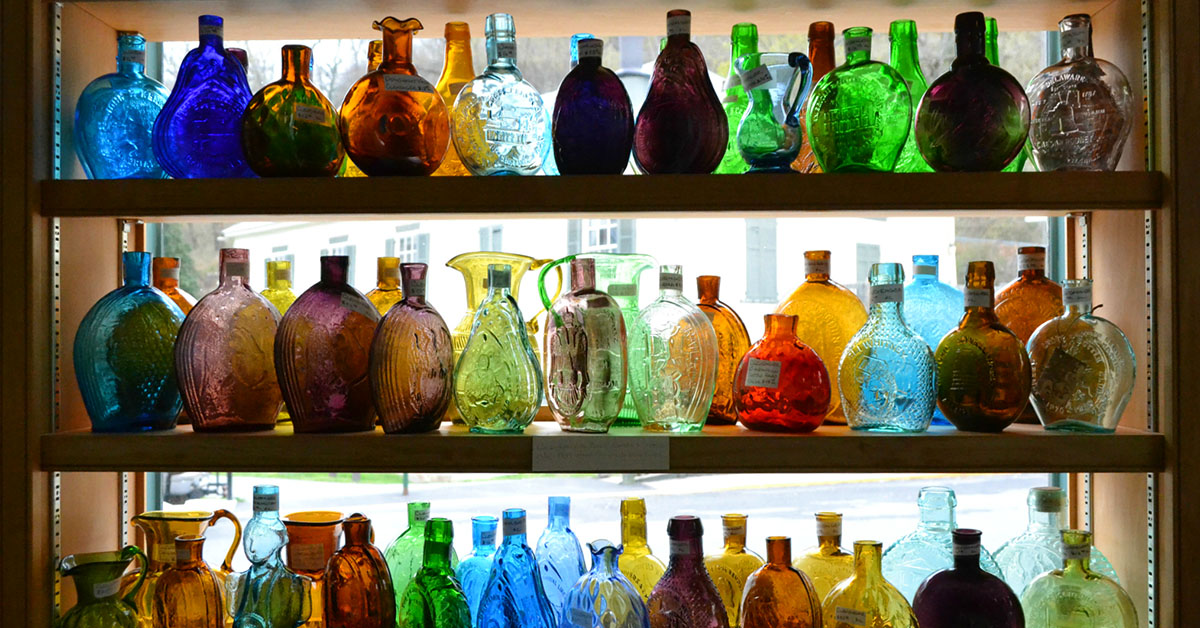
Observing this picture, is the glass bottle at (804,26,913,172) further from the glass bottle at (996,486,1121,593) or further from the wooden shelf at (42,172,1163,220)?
the glass bottle at (996,486,1121,593)

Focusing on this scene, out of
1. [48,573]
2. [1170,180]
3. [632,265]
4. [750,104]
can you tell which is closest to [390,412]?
[632,265]

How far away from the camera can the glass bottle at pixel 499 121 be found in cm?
145

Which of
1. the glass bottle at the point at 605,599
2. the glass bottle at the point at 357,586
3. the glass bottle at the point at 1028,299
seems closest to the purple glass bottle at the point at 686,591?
the glass bottle at the point at 605,599

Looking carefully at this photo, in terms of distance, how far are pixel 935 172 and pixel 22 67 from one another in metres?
1.36

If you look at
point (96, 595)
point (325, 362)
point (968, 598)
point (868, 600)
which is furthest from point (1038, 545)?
point (96, 595)

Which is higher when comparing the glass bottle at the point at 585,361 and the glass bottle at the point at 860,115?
the glass bottle at the point at 860,115

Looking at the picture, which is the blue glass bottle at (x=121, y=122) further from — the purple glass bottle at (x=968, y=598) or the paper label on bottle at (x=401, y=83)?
the purple glass bottle at (x=968, y=598)

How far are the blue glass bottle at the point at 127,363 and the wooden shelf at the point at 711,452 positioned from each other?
0.20 metres

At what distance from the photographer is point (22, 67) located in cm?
142

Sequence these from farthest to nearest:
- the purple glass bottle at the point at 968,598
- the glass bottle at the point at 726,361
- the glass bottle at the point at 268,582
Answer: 1. the glass bottle at the point at 726,361
2. the glass bottle at the point at 268,582
3. the purple glass bottle at the point at 968,598

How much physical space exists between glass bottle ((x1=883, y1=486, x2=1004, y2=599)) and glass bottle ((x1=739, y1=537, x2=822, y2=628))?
0.21 m

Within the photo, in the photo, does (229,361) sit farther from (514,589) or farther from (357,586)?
(514,589)

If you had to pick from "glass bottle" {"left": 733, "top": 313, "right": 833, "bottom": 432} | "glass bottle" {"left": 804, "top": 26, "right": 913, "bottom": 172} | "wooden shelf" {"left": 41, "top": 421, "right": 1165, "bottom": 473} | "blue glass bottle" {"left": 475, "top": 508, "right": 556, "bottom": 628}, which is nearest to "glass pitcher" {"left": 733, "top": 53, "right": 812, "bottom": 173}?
"glass bottle" {"left": 804, "top": 26, "right": 913, "bottom": 172}

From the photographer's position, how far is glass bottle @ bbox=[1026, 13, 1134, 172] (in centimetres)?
141
